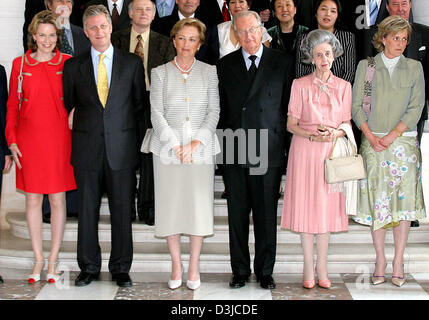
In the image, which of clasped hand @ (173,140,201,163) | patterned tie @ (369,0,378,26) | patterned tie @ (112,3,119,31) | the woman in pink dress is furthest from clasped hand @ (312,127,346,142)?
patterned tie @ (112,3,119,31)

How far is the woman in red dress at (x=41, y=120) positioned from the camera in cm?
438

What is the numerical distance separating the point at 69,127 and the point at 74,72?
39 centimetres

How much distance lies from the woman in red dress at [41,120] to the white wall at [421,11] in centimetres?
313

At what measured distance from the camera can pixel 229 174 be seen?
4387 millimetres

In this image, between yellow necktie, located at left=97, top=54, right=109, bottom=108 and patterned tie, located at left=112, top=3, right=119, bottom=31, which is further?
patterned tie, located at left=112, top=3, right=119, bottom=31

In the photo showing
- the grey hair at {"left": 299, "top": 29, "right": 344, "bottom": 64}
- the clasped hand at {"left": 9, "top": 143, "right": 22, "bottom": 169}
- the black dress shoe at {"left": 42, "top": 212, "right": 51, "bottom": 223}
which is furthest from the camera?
the black dress shoe at {"left": 42, "top": 212, "right": 51, "bottom": 223}

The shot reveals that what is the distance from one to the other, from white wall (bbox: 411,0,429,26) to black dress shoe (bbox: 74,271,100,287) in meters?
3.53

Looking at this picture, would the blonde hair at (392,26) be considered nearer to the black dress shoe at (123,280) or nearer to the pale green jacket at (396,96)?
the pale green jacket at (396,96)

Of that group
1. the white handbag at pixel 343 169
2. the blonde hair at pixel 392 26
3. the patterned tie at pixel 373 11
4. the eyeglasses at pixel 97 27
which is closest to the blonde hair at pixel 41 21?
the eyeglasses at pixel 97 27

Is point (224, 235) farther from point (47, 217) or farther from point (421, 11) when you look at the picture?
point (421, 11)

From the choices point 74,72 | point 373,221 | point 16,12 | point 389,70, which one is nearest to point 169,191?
point 74,72

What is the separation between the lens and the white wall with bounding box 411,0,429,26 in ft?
19.0

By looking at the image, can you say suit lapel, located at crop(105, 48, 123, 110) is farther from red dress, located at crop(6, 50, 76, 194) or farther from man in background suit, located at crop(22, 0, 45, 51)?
man in background suit, located at crop(22, 0, 45, 51)

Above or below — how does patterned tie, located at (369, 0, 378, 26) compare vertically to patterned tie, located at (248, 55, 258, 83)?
above
